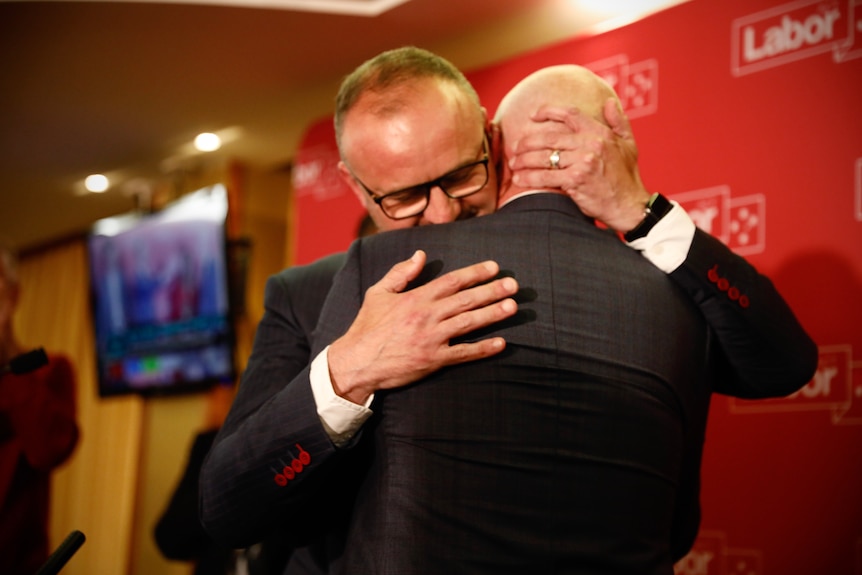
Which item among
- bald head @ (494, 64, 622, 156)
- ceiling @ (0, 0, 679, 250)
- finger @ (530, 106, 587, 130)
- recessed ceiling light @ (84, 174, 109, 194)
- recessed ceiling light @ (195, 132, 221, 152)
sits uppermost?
ceiling @ (0, 0, 679, 250)

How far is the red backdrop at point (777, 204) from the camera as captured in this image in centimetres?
220

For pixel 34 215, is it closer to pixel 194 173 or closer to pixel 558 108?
pixel 194 173

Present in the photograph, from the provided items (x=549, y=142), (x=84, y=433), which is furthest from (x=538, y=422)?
(x=84, y=433)

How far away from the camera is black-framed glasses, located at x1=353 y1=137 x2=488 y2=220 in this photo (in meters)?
1.35

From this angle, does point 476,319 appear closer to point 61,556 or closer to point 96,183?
point 61,556

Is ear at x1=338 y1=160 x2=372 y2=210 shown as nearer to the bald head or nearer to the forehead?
the forehead

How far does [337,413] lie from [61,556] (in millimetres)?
426

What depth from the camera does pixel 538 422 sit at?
3.49 feet

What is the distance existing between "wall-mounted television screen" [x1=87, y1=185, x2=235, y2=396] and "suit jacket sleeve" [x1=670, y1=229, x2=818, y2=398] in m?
3.33

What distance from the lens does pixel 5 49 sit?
362cm

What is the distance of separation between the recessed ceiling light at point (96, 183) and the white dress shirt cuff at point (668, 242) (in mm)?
4790

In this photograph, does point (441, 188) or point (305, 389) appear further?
point (441, 188)

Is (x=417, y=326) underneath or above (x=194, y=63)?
underneath

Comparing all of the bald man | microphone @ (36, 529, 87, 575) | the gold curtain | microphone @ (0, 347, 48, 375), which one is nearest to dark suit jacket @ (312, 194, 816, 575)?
the bald man
